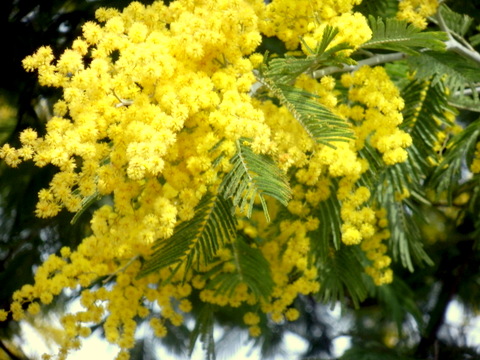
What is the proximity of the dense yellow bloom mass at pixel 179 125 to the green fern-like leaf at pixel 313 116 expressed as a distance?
8 cm

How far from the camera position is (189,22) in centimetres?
205

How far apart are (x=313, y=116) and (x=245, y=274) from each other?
712 millimetres

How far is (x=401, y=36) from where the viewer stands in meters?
2.28

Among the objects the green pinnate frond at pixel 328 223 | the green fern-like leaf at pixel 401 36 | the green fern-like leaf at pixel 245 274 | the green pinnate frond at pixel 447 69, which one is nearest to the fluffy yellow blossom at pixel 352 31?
the green fern-like leaf at pixel 401 36

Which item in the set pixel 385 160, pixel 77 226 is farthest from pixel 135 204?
pixel 77 226

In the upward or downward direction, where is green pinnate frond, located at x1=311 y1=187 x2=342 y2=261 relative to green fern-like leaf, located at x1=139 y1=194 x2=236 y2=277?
downward

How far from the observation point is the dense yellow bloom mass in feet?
6.48

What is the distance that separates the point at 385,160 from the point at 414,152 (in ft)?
1.82

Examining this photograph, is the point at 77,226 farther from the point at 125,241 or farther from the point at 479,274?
the point at 479,274

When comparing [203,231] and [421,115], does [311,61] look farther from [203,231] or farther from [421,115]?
[421,115]

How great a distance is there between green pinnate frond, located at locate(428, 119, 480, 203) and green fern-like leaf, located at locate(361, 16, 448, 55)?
2.10 ft

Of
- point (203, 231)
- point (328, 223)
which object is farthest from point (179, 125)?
point (328, 223)

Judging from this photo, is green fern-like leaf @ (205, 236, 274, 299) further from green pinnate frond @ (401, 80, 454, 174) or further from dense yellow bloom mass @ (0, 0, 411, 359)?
green pinnate frond @ (401, 80, 454, 174)

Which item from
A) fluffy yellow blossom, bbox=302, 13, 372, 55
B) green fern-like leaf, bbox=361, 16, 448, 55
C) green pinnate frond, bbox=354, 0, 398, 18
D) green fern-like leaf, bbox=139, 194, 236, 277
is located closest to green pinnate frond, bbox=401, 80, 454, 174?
green pinnate frond, bbox=354, 0, 398, 18
